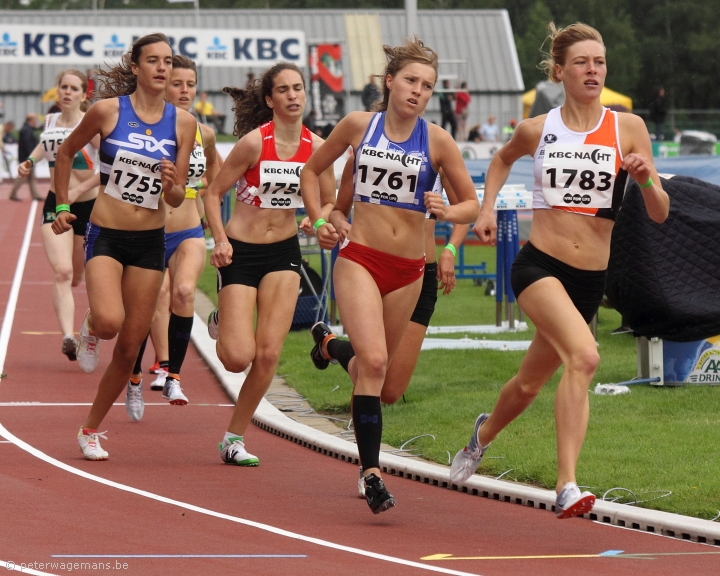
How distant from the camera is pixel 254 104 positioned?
8.97 m

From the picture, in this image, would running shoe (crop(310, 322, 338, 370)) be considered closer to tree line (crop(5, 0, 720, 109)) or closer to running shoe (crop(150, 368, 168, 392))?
running shoe (crop(150, 368, 168, 392))

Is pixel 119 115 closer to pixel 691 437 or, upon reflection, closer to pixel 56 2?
pixel 691 437

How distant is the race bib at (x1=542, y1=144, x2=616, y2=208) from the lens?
676cm

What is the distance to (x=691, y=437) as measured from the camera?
8.83 meters

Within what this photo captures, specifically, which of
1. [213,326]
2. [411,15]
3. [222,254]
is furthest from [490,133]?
[222,254]

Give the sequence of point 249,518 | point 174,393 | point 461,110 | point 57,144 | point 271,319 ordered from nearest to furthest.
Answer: point 249,518 → point 271,319 → point 174,393 → point 57,144 → point 461,110

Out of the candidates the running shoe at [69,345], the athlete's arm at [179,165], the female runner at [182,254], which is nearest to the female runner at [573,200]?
the athlete's arm at [179,165]

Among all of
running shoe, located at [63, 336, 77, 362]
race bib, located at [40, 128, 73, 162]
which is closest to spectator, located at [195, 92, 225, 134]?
running shoe, located at [63, 336, 77, 362]

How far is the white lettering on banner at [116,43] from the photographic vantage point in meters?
38.9

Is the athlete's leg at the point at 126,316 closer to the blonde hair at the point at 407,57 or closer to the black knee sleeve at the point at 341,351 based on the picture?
the black knee sleeve at the point at 341,351

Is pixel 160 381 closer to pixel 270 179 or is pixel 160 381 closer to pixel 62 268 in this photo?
pixel 62 268

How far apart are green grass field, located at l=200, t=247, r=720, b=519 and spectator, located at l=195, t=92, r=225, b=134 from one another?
75.9 ft

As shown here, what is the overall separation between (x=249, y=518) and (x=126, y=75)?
320cm

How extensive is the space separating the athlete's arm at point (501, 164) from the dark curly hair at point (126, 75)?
7.68 ft
